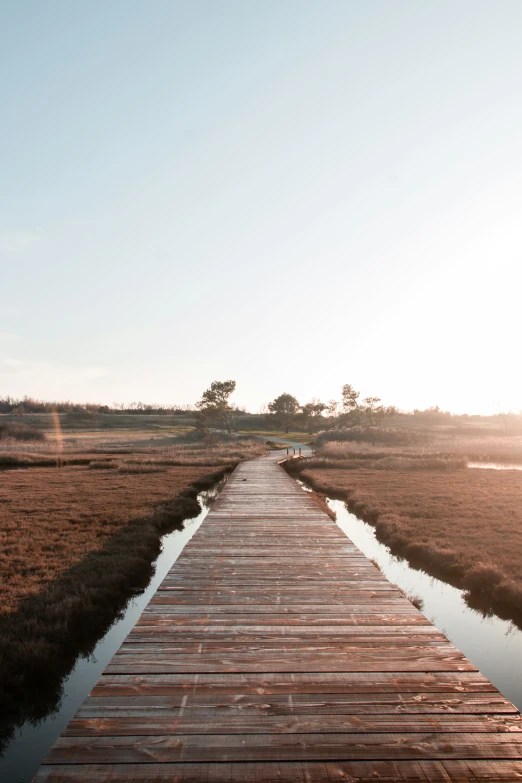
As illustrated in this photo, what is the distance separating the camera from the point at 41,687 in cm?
553

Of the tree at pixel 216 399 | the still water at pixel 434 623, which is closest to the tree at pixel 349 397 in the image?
the tree at pixel 216 399

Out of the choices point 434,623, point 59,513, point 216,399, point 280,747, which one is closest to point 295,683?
point 280,747

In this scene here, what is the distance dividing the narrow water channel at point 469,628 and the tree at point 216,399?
54.6m

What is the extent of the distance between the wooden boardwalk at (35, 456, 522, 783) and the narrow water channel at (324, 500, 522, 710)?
1420mm

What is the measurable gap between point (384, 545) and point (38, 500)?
11.4 meters

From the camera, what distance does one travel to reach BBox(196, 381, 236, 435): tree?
65500 millimetres

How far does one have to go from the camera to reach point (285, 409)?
9619 centimetres

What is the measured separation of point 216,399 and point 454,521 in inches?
2151

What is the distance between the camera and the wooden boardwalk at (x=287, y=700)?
10.0 feet

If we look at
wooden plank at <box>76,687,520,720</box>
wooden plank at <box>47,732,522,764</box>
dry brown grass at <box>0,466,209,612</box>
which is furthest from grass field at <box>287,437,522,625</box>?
dry brown grass at <box>0,466,209,612</box>

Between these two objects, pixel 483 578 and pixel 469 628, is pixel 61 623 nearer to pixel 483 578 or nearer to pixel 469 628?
pixel 469 628

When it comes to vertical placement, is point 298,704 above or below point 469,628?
above

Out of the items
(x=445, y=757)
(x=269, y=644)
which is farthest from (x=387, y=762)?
(x=269, y=644)

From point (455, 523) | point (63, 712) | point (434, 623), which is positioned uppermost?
point (455, 523)
